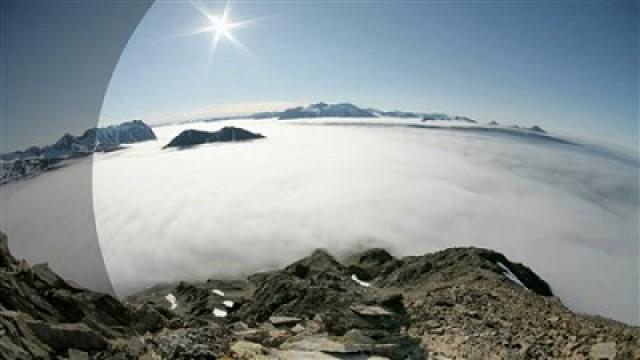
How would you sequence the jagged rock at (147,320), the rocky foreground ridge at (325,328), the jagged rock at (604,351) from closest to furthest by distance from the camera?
the rocky foreground ridge at (325,328) < the jagged rock at (604,351) < the jagged rock at (147,320)

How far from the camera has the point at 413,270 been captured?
4166cm

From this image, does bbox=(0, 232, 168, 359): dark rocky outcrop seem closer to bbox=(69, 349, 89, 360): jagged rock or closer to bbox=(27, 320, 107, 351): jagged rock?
bbox=(27, 320, 107, 351): jagged rock

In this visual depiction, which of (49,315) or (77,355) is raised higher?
(77,355)

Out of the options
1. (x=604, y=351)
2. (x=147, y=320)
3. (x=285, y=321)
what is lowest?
(x=147, y=320)

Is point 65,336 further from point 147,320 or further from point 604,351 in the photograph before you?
point 604,351

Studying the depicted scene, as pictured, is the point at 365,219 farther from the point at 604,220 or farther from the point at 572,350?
the point at 572,350

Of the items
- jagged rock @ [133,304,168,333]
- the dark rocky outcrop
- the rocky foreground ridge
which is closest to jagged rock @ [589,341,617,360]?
the rocky foreground ridge

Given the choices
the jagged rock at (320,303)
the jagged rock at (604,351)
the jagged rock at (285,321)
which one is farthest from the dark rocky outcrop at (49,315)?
the jagged rock at (604,351)

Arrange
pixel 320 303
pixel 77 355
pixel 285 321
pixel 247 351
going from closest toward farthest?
1. pixel 77 355
2. pixel 247 351
3. pixel 285 321
4. pixel 320 303

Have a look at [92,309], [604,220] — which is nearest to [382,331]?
[92,309]

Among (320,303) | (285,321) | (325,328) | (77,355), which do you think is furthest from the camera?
(320,303)

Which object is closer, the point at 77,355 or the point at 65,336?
the point at 77,355

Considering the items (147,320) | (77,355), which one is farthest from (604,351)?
(147,320)

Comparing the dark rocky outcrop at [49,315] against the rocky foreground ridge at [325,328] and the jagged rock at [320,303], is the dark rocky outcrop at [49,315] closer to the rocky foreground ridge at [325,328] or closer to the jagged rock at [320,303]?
the rocky foreground ridge at [325,328]
